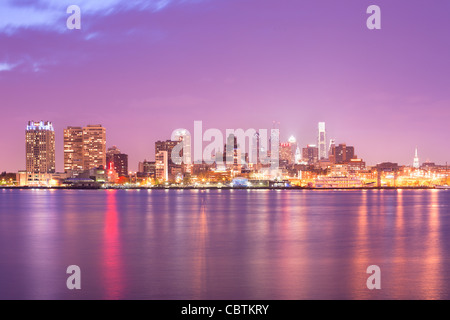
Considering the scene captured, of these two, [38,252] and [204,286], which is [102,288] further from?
[38,252]

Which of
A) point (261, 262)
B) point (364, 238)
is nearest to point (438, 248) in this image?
point (364, 238)

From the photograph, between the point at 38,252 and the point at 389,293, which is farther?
the point at 38,252

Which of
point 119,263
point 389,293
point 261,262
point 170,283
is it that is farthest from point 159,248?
point 389,293

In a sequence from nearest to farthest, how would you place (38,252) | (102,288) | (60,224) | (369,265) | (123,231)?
(102,288), (369,265), (38,252), (123,231), (60,224)

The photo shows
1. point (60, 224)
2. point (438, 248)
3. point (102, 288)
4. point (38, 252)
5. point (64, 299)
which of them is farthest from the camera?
point (60, 224)

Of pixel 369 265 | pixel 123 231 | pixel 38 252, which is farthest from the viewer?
pixel 123 231

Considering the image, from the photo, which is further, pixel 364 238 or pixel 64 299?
pixel 364 238

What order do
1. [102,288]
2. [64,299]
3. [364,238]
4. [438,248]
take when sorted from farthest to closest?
[364,238], [438,248], [102,288], [64,299]

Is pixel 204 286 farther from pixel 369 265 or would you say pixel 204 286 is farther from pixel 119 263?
pixel 369 265

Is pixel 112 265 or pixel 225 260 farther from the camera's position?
pixel 225 260
